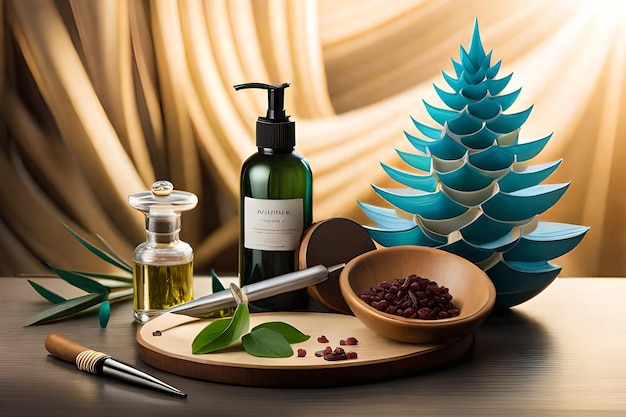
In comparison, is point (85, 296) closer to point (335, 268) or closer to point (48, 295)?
point (48, 295)

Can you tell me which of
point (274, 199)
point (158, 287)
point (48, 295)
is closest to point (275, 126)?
point (274, 199)

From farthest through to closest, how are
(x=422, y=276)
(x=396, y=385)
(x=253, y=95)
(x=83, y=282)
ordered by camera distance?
(x=253, y=95) → (x=83, y=282) → (x=422, y=276) → (x=396, y=385)

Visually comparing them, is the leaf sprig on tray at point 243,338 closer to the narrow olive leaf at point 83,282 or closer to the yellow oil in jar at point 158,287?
the yellow oil in jar at point 158,287

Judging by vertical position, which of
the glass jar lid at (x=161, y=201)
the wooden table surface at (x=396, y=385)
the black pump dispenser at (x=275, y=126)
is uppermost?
the black pump dispenser at (x=275, y=126)

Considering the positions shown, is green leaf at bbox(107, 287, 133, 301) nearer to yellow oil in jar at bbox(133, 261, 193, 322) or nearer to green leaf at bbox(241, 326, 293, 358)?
yellow oil in jar at bbox(133, 261, 193, 322)

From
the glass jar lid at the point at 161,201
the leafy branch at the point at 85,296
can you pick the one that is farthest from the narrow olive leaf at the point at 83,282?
the glass jar lid at the point at 161,201

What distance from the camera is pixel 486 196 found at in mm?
886

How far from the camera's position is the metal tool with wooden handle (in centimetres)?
71

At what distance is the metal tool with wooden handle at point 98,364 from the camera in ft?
2.33

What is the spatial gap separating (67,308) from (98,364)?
0.61ft

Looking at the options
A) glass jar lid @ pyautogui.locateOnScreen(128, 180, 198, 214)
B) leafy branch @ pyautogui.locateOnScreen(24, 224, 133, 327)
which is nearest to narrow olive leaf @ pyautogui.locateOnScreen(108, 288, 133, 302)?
leafy branch @ pyautogui.locateOnScreen(24, 224, 133, 327)

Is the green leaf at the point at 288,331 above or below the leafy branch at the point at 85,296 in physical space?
above

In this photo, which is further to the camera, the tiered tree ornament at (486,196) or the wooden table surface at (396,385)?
the tiered tree ornament at (486,196)

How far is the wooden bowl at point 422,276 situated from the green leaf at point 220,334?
95mm
